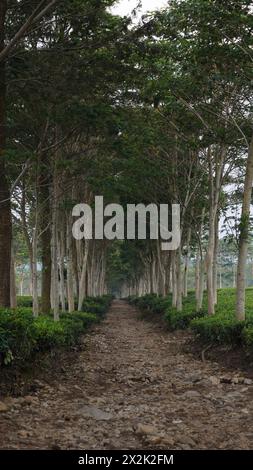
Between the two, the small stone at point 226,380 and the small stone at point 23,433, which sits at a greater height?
the small stone at point 23,433

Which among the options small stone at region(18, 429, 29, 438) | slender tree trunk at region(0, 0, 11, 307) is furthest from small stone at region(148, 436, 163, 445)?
slender tree trunk at region(0, 0, 11, 307)

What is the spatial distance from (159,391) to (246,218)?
4916 millimetres

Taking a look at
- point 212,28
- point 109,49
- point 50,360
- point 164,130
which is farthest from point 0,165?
point 164,130

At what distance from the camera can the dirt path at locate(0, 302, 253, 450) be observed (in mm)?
5930

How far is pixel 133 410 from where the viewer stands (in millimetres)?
7621

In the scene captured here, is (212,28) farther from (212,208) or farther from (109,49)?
(212,208)

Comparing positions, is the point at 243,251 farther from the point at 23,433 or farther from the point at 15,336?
the point at 23,433

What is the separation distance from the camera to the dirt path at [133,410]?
19.5 ft

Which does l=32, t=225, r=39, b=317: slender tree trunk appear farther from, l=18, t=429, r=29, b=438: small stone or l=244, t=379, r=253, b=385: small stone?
l=18, t=429, r=29, b=438: small stone

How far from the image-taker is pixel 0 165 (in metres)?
10.8

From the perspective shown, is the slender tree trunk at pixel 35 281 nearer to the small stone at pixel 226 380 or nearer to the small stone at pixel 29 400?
the small stone at pixel 226 380

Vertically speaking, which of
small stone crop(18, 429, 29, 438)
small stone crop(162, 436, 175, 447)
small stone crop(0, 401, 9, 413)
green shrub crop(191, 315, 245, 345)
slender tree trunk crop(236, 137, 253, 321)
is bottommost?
small stone crop(162, 436, 175, 447)

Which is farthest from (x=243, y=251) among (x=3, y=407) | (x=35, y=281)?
(x=3, y=407)

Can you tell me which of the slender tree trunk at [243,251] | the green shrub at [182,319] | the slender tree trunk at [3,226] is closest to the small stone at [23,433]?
the slender tree trunk at [3,226]
